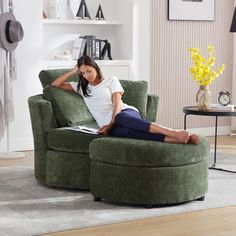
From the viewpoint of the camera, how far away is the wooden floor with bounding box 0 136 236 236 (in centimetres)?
368

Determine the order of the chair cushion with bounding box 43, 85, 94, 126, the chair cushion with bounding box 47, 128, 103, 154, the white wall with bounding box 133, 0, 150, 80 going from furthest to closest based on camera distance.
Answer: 1. the white wall with bounding box 133, 0, 150, 80
2. the chair cushion with bounding box 43, 85, 94, 126
3. the chair cushion with bounding box 47, 128, 103, 154

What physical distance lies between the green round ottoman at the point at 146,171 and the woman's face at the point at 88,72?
72 centimetres

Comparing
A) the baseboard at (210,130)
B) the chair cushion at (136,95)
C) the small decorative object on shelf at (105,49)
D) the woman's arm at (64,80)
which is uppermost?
the small decorative object on shelf at (105,49)

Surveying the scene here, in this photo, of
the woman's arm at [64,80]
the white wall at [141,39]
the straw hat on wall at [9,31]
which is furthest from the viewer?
the white wall at [141,39]

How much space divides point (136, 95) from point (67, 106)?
61 cm

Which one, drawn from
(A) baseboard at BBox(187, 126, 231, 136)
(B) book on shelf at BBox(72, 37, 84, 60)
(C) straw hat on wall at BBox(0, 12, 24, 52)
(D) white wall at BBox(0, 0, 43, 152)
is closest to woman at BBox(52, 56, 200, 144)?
(C) straw hat on wall at BBox(0, 12, 24, 52)

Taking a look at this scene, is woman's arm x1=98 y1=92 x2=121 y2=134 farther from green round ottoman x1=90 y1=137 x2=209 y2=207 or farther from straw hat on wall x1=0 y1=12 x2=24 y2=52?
straw hat on wall x1=0 y1=12 x2=24 y2=52

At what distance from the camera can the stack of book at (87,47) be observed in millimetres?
6836

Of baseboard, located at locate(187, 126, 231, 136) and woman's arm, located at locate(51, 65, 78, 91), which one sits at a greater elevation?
woman's arm, located at locate(51, 65, 78, 91)

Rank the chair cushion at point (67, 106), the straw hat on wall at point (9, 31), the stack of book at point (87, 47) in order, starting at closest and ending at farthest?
the chair cushion at point (67, 106), the straw hat on wall at point (9, 31), the stack of book at point (87, 47)

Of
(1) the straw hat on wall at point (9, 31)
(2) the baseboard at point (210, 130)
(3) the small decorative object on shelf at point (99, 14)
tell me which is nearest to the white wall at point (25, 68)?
(1) the straw hat on wall at point (9, 31)

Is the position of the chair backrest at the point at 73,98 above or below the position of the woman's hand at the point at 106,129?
above

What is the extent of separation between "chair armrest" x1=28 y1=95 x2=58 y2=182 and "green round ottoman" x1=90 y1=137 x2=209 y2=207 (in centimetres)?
63

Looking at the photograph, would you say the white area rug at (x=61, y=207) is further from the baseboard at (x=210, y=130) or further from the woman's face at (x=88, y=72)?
the baseboard at (x=210, y=130)
